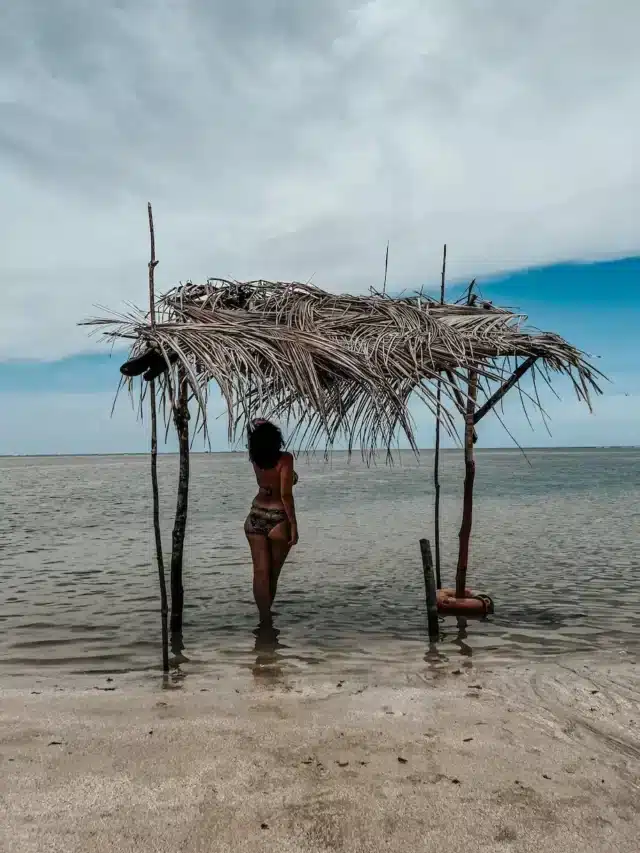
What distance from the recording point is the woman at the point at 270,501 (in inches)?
259

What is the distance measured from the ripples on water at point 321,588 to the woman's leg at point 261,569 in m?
0.38

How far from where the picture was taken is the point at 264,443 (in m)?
6.57

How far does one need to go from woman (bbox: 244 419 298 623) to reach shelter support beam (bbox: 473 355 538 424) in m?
2.09

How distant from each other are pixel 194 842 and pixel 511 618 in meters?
5.49

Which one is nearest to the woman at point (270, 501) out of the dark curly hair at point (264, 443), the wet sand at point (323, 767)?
the dark curly hair at point (264, 443)

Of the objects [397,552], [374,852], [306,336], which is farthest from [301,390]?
[397,552]

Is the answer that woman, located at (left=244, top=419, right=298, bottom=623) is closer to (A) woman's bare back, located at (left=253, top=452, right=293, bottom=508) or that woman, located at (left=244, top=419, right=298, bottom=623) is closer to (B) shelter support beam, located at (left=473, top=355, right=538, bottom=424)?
(A) woman's bare back, located at (left=253, top=452, right=293, bottom=508)

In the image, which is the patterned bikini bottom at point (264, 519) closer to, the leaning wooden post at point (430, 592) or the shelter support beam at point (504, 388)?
the leaning wooden post at point (430, 592)

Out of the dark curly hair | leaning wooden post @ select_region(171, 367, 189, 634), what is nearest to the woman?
the dark curly hair

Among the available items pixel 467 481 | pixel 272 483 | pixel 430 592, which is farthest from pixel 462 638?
pixel 272 483

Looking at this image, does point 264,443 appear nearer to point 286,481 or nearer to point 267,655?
point 286,481

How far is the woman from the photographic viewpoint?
6.57 m

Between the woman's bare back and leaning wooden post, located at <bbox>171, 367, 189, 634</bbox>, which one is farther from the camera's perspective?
the woman's bare back

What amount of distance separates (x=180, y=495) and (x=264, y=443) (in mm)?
→ 932
